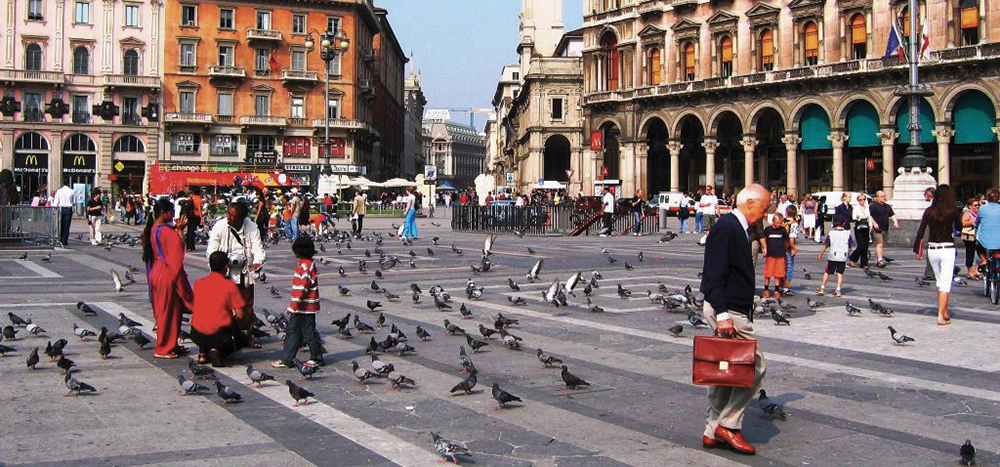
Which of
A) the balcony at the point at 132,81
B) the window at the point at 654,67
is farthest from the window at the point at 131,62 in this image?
the window at the point at 654,67

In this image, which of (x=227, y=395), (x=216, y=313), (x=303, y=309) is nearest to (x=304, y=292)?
(x=303, y=309)

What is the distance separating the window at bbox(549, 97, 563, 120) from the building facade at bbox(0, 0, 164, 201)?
33245 millimetres

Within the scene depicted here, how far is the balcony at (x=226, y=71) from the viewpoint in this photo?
66.9 meters

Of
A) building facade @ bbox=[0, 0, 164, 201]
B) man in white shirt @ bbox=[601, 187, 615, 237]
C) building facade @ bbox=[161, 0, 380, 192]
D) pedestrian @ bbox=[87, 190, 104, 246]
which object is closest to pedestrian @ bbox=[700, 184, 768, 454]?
pedestrian @ bbox=[87, 190, 104, 246]

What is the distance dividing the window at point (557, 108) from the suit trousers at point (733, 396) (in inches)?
3118

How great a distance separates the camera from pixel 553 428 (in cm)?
727

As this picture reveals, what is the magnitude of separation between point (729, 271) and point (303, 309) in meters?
4.36

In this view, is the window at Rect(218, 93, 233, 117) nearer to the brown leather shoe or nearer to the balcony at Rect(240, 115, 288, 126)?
the balcony at Rect(240, 115, 288, 126)

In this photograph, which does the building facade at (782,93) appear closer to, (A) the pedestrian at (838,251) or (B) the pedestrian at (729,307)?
(A) the pedestrian at (838,251)

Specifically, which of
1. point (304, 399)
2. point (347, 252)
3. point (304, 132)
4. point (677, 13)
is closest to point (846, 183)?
point (677, 13)

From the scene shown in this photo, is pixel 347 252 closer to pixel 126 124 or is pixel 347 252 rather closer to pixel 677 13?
pixel 677 13

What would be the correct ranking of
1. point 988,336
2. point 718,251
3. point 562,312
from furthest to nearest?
point 562,312 → point 988,336 → point 718,251

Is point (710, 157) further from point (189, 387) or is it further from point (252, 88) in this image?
point (189, 387)

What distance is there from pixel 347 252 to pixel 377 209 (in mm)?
31128
